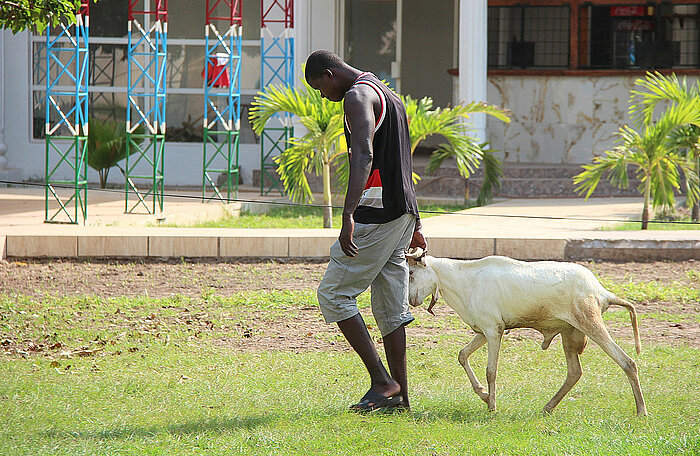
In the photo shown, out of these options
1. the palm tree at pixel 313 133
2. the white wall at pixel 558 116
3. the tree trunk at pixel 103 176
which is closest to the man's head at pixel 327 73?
the palm tree at pixel 313 133

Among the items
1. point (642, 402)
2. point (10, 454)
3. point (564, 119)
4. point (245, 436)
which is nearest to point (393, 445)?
point (245, 436)

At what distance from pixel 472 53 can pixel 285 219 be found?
416 cm

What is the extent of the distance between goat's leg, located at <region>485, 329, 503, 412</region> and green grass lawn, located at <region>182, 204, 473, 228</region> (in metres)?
6.18

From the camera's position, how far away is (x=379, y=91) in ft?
13.6

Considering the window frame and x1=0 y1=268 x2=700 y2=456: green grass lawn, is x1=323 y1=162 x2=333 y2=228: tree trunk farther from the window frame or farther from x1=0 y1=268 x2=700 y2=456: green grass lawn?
the window frame

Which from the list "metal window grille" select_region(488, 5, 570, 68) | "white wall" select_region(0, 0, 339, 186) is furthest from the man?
"white wall" select_region(0, 0, 339, 186)

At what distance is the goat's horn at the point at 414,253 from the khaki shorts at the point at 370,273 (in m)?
0.17

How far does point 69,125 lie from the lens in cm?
1027

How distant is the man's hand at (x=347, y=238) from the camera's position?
13.0 feet

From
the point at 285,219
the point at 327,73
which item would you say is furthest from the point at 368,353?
the point at 285,219

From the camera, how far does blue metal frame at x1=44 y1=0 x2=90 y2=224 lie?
1021cm

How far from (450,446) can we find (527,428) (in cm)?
45

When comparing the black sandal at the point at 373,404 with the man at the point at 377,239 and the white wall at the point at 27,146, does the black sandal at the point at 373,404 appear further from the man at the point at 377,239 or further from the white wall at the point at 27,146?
the white wall at the point at 27,146

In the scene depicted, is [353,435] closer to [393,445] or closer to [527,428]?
[393,445]
